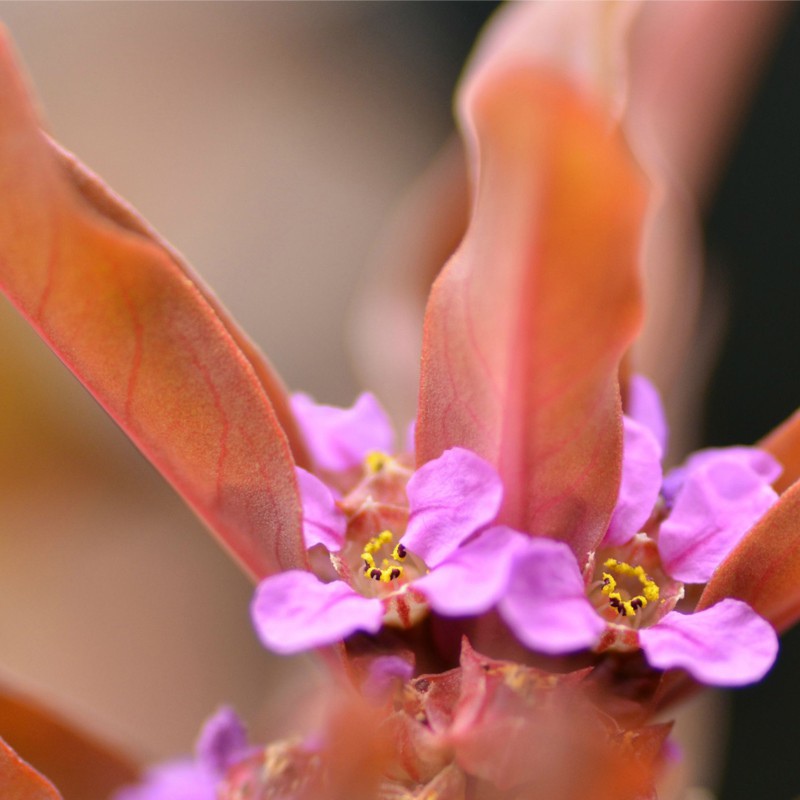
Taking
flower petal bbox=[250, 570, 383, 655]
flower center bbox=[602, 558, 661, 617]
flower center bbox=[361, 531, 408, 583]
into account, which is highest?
flower petal bbox=[250, 570, 383, 655]

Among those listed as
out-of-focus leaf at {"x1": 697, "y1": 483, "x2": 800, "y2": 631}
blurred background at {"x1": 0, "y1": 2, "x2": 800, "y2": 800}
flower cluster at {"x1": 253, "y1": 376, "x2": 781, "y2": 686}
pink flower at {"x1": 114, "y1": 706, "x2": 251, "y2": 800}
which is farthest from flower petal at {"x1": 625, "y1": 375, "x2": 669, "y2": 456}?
blurred background at {"x1": 0, "y1": 2, "x2": 800, "y2": 800}

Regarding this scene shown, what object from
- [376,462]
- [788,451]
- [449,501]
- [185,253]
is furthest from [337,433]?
[185,253]

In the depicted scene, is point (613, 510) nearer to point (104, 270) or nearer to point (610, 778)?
point (610, 778)

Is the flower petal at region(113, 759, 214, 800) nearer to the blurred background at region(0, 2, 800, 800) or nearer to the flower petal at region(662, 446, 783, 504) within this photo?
the flower petal at region(662, 446, 783, 504)

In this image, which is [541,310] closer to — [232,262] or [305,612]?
[305,612]

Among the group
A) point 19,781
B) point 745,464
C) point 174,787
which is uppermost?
point 745,464
